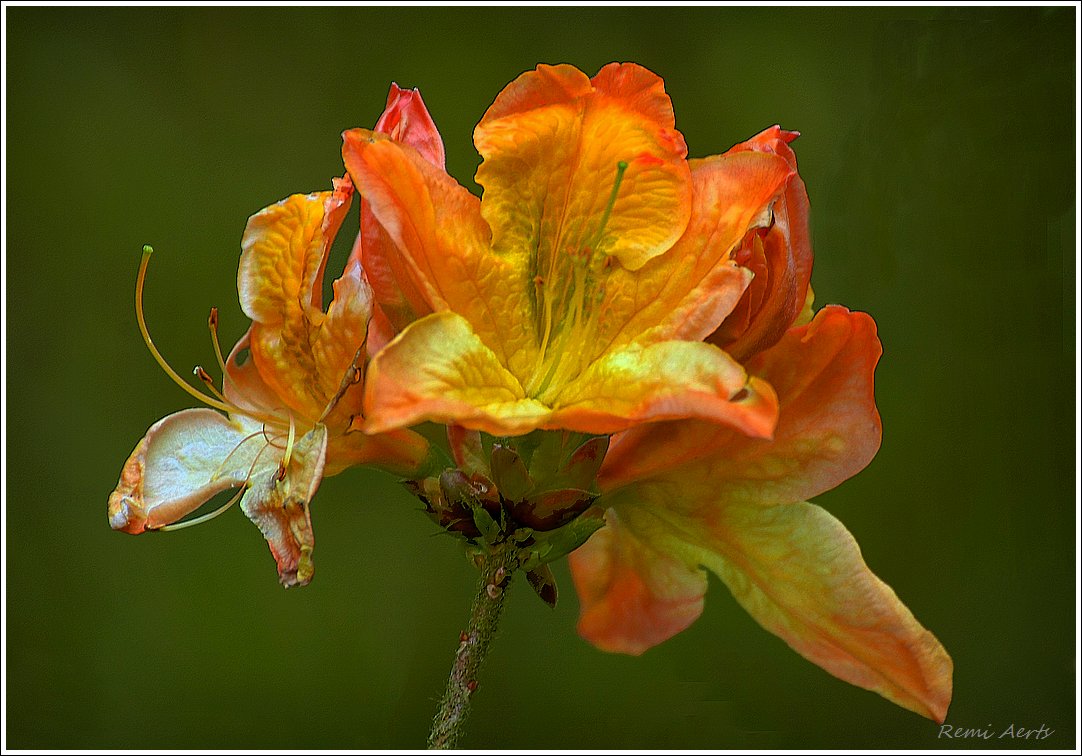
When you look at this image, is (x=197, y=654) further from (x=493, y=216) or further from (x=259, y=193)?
(x=493, y=216)

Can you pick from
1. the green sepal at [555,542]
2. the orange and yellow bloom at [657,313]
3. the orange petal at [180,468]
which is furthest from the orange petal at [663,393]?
the orange petal at [180,468]

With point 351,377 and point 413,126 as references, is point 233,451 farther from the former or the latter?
point 413,126

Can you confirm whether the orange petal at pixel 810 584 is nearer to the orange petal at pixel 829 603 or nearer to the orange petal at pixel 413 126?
the orange petal at pixel 829 603

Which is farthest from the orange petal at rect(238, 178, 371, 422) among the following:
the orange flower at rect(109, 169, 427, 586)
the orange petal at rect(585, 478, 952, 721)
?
the orange petal at rect(585, 478, 952, 721)

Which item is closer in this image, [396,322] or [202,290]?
[396,322]

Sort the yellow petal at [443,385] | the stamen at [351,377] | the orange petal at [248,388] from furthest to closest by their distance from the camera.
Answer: the orange petal at [248,388]
the stamen at [351,377]
the yellow petal at [443,385]

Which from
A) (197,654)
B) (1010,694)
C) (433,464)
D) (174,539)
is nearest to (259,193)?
(174,539)
